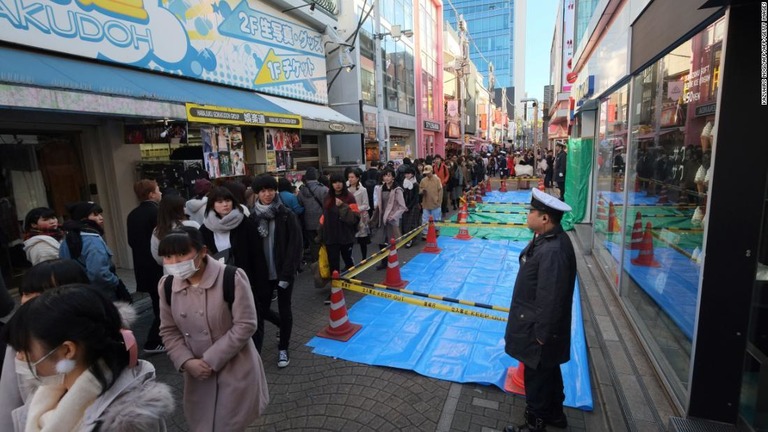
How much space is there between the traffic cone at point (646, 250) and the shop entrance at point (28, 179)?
9.30 m

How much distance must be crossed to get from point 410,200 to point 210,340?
6.83 m

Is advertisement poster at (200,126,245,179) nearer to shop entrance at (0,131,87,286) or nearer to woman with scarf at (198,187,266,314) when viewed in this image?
shop entrance at (0,131,87,286)

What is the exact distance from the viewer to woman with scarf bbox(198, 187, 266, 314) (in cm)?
368

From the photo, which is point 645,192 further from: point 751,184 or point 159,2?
point 159,2

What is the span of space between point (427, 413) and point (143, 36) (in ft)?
28.3

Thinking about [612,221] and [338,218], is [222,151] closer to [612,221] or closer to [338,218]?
[338,218]

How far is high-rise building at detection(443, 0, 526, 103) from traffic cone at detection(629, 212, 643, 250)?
335 feet

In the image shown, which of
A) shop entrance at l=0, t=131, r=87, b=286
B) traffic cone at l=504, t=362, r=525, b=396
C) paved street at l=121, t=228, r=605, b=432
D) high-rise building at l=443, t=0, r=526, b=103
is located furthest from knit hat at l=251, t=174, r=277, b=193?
high-rise building at l=443, t=0, r=526, b=103

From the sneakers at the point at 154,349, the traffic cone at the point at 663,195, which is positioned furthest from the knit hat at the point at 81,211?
the traffic cone at the point at 663,195

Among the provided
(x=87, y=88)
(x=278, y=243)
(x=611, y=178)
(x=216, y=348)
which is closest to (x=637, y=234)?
(x=611, y=178)

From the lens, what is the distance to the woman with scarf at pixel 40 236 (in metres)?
3.66

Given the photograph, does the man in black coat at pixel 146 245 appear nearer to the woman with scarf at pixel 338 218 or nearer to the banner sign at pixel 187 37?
the woman with scarf at pixel 338 218

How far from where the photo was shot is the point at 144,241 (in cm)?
439

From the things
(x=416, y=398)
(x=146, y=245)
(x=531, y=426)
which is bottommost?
(x=416, y=398)
